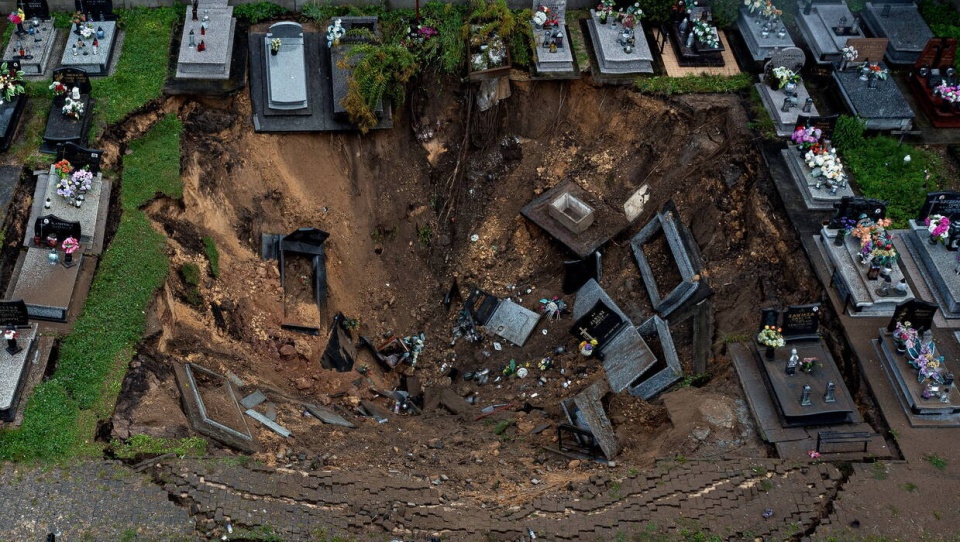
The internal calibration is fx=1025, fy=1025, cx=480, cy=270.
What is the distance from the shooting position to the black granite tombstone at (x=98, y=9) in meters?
22.5

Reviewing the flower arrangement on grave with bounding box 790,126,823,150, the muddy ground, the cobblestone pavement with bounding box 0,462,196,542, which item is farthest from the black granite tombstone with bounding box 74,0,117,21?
the flower arrangement on grave with bounding box 790,126,823,150

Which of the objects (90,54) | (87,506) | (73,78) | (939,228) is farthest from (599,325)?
(90,54)

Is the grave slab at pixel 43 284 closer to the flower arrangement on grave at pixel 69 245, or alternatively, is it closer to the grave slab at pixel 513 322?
the flower arrangement on grave at pixel 69 245

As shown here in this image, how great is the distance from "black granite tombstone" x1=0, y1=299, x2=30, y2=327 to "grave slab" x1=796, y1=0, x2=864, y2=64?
16.8 meters

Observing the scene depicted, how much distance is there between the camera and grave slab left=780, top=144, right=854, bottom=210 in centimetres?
1962

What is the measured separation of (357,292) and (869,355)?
10.2m

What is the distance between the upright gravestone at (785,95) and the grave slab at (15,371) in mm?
14683

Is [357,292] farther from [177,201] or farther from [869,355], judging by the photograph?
[869,355]

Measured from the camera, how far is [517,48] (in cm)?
2255

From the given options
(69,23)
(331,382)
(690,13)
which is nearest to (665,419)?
(331,382)

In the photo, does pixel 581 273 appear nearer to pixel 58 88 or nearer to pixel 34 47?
pixel 58 88

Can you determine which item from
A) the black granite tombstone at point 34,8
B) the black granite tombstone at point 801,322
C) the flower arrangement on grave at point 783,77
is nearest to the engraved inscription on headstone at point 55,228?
the black granite tombstone at point 34,8

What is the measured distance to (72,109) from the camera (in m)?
20.2

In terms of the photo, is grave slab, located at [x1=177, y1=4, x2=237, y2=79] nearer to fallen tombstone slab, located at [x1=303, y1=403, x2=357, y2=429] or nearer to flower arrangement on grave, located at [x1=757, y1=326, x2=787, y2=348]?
fallen tombstone slab, located at [x1=303, y1=403, x2=357, y2=429]
